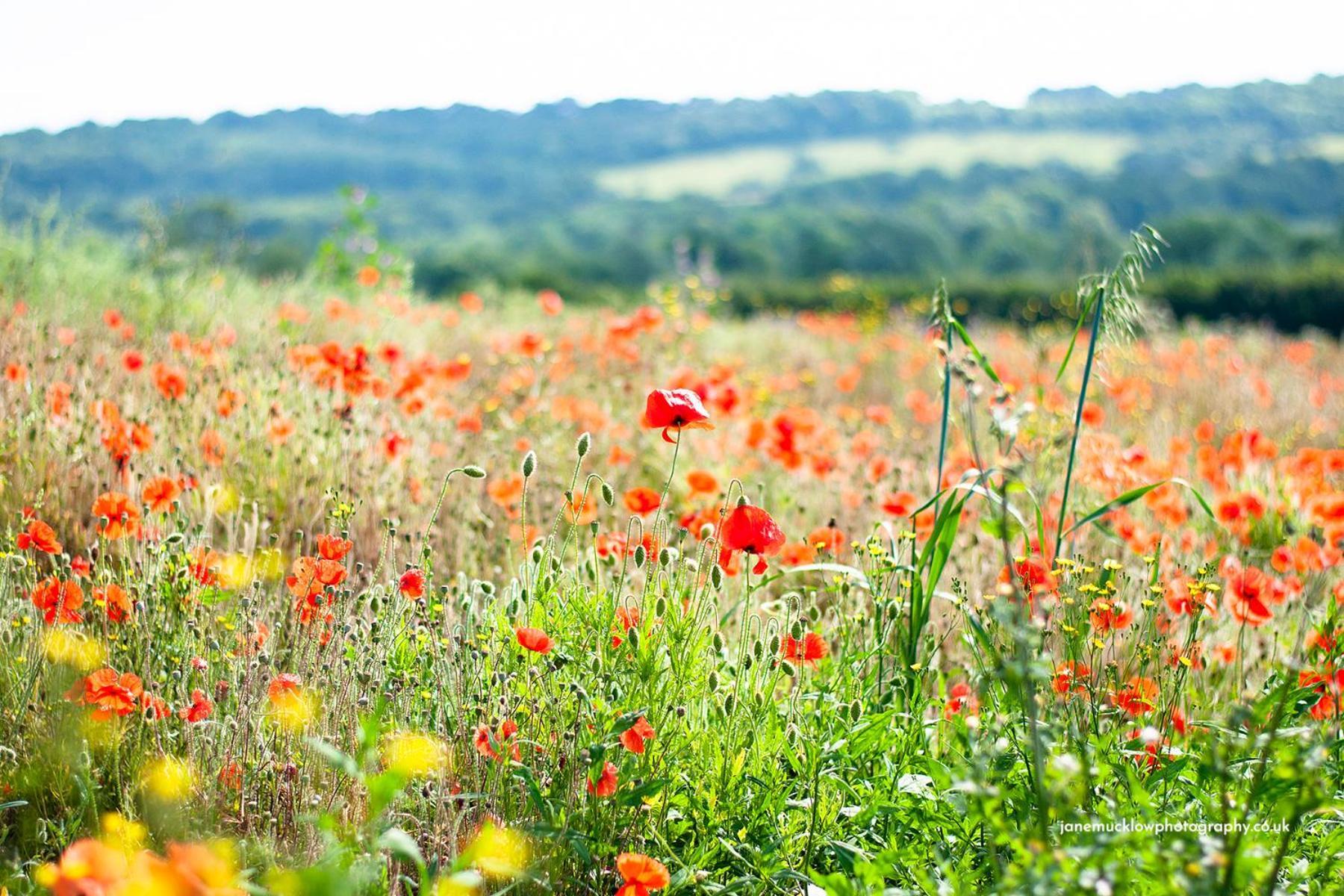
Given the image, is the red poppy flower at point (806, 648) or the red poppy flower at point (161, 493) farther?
the red poppy flower at point (161, 493)

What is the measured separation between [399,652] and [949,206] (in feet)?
161

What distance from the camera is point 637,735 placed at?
5.57 feet

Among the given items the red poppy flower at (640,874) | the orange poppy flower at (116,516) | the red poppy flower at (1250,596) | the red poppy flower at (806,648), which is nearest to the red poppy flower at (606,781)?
the red poppy flower at (640,874)

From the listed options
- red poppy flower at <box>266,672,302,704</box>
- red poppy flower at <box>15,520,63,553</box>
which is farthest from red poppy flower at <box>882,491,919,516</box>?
red poppy flower at <box>15,520,63,553</box>

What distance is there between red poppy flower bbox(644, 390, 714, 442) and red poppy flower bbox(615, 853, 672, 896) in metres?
0.77

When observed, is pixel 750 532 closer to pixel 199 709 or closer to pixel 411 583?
pixel 411 583

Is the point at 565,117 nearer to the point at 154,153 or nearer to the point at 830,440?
the point at 154,153

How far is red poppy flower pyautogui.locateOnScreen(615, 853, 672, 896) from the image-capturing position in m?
1.52

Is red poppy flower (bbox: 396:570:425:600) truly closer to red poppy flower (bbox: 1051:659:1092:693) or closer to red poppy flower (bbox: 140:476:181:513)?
red poppy flower (bbox: 140:476:181:513)

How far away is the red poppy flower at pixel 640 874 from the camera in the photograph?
1.52m

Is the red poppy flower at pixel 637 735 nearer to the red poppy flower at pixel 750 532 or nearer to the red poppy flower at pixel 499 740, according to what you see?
the red poppy flower at pixel 499 740

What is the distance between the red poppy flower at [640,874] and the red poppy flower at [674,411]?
0.77 m

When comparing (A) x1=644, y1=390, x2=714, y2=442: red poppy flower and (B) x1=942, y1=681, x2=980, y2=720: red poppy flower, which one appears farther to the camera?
(B) x1=942, y1=681, x2=980, y2=720: red poppy flower

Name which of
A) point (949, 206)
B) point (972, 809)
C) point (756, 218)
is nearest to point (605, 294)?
point (972, 809)
